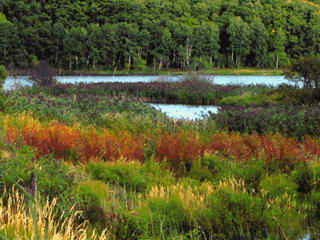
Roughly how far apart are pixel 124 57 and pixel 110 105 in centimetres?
6293

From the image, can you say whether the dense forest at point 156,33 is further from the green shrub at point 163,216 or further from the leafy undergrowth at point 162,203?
the green shrub at point 163,216

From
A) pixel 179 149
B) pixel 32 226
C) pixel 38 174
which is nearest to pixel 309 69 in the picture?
pixel 179 149

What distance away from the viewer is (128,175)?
978 cm

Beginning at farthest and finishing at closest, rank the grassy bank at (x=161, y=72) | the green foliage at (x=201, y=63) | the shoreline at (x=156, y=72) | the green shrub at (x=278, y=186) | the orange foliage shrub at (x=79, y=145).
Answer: the green foliage at (x=201, y=63), the grassy bank at (x=161, y=72), the shoreline at (x=156, y=72), the orange foliage shrub at (x=79, y=145), the green shrub at (x=278, y=186)

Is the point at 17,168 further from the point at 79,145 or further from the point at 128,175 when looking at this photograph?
the point at 79,145

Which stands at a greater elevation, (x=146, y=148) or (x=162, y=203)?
(x=162, y=203)

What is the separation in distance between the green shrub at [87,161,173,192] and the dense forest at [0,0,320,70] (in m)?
58.8

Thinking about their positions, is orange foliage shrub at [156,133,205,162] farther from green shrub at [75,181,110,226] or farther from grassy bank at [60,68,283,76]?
grassy bank at [60,68,283,76]

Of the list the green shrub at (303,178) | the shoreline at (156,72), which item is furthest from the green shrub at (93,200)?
the shoreline at (156,72)

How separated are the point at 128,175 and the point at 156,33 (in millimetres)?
77351

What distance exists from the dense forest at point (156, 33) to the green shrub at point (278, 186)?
60662 mm

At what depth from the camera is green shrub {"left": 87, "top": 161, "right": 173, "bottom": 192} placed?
9648mm

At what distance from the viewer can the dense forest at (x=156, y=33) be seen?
7450 cm

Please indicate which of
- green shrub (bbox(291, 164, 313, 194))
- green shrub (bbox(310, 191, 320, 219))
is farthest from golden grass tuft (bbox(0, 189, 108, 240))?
green shrub (bbox(291, 164, 313, 194))
